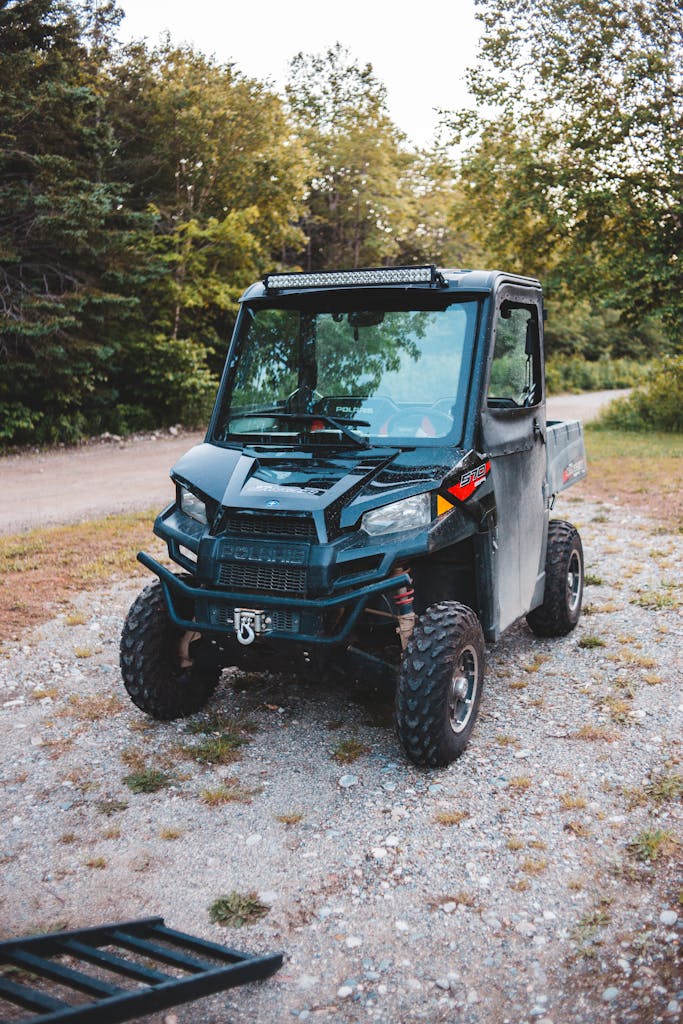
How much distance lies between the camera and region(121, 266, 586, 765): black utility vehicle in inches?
173

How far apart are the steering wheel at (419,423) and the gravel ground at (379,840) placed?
1625 mm

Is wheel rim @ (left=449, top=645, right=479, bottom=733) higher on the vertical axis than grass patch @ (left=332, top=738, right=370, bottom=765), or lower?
higher

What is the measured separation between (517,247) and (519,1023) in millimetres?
21757

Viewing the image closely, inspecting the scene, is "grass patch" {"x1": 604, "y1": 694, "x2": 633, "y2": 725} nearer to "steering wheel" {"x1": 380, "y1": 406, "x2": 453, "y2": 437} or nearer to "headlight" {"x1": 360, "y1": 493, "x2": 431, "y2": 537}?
"headlight" {"x1": 360, "y1": 493, "x2": 431, "y2": 537}

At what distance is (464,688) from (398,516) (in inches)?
38.7

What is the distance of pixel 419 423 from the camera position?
4.95m

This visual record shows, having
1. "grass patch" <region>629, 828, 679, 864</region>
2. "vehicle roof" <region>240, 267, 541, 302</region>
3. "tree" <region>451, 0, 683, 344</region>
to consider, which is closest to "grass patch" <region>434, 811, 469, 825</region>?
"grass patch" <region>629, 828, 679, 864</region>

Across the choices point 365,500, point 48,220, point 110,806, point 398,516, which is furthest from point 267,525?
point 48,220

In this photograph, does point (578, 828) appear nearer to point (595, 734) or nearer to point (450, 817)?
point (450, 817)

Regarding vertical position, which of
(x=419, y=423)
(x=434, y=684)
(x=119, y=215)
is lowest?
(x=434, y=684)

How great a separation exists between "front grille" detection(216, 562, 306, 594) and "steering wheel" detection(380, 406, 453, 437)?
1.05m

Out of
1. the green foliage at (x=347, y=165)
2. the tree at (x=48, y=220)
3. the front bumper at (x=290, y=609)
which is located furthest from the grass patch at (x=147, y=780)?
the green foliage at (x=347, y=165)

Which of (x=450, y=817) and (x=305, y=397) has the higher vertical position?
(x=305, y=397)

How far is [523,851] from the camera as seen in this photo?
3947 mm
